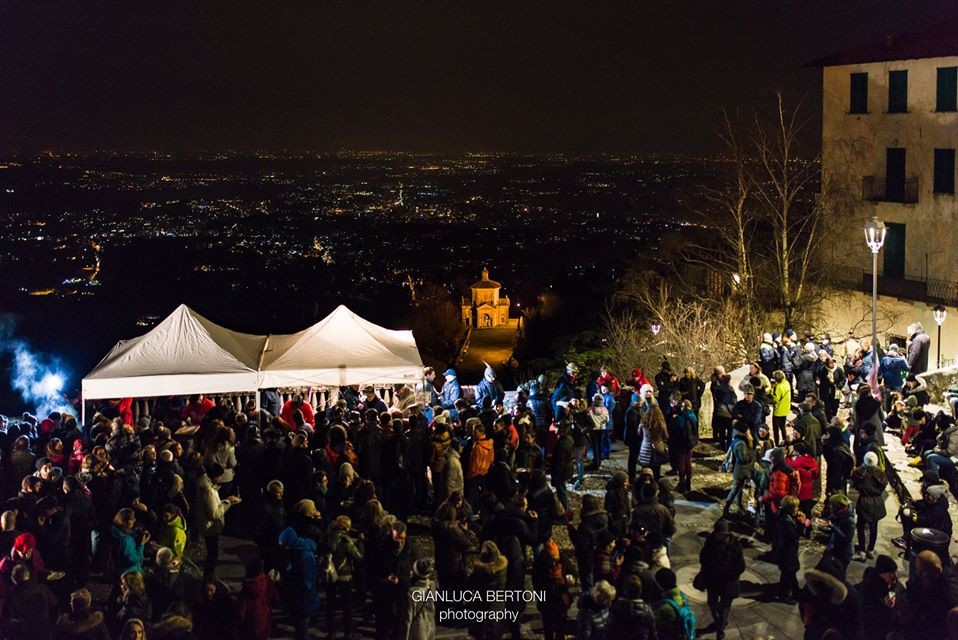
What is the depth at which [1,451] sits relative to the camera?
11.9m

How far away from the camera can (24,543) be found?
878 centimetres

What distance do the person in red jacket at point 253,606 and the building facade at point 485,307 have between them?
246 ft

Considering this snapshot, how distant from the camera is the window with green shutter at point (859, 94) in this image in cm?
3173

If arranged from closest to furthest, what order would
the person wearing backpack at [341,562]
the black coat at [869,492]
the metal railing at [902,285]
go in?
the person wearing backpack at [341,562]
the black coat at [869,492]
the metal railing at [902,285]

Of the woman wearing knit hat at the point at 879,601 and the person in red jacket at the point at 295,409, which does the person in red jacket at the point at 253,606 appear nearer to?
the woman wearing knit hat at the point at 879,601

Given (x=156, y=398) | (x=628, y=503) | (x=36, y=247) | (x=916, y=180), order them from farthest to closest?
(x=36, y=247) → (x=916, y=180) → (x=156, y=398) → (x=628, y=503)

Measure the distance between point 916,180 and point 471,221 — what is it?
451 ft

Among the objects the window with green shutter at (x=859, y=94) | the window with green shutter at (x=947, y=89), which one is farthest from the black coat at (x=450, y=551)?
the window with green shutter at (x=859, y=94)

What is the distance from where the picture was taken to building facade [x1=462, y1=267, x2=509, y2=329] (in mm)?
82875

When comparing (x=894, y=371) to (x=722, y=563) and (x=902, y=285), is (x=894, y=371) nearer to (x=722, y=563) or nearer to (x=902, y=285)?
(x=722, y=563)

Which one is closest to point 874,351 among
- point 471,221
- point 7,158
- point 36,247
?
point 36,247

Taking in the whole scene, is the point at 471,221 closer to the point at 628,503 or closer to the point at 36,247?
the point at 36,247

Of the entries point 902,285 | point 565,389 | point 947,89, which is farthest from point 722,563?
point 947,89

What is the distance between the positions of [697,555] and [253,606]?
556cm
